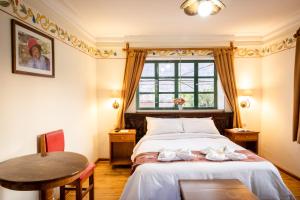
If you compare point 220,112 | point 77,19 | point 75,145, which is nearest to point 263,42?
point 220,112

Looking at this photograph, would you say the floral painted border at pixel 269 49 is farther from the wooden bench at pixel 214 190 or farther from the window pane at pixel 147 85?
the wooden bench at pixel 214 190

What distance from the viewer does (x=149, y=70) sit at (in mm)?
4590

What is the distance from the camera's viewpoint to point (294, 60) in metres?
3.44

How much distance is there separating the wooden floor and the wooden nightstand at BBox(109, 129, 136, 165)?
18 centimetres

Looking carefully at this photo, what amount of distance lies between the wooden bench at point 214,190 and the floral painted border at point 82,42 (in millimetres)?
2372

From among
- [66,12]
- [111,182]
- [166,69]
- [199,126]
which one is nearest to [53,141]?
[111,182]

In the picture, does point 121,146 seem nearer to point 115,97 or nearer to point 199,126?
point 115,97

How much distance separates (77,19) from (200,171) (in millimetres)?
2979

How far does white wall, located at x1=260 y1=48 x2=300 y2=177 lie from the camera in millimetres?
3561

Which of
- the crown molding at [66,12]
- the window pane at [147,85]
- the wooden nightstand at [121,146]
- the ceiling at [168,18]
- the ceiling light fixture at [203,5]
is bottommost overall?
the wooden nightstand at [121,146]

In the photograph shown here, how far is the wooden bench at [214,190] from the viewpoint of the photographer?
1.75m

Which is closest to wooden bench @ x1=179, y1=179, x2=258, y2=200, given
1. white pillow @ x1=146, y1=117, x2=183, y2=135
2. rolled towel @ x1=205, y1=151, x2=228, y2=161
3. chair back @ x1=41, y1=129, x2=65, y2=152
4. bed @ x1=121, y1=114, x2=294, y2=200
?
bed @ x1=121, y1=114, x2=294, y2=200

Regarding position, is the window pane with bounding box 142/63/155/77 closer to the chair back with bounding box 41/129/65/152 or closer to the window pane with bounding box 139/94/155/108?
the window pane with bounding box 139/94/155/108

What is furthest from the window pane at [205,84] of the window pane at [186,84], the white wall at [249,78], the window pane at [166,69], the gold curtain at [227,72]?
the window pane at [166,69]
